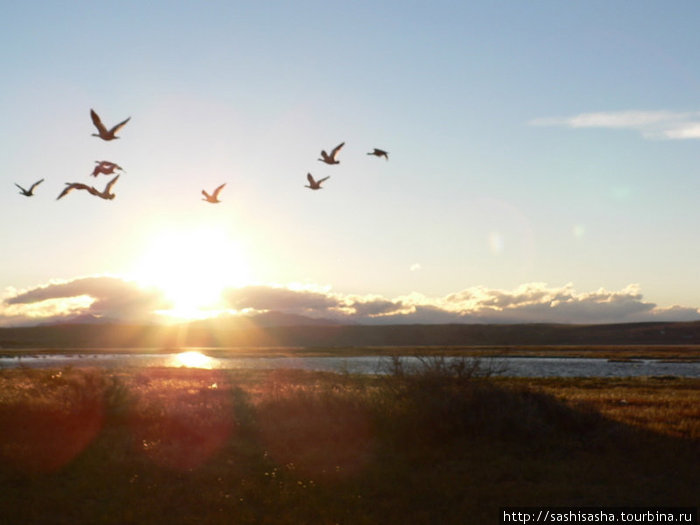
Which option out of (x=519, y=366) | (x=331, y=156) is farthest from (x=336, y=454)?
(x=519, y=366)

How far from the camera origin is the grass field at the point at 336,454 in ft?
42.9

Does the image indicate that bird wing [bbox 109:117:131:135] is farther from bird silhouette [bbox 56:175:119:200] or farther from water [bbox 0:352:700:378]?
water [bbox 0:352:700:378]

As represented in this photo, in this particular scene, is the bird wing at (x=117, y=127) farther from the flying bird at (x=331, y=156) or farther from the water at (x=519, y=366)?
the water at (x=519, y=366)

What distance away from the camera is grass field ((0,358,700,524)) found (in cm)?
1309

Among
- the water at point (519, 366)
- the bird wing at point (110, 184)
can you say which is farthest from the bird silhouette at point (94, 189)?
the water at point (519, 366)

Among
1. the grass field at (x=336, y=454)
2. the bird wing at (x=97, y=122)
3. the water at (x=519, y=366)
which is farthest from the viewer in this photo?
the water at (x=519, y=366)

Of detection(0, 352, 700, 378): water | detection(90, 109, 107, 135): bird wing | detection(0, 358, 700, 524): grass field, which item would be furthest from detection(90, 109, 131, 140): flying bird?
detection(0, 352, 700, 378): water

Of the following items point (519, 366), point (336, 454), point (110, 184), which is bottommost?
point (519, 366)

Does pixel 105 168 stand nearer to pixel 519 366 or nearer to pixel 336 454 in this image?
pixel 336 454

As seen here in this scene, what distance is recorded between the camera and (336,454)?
17109 mm

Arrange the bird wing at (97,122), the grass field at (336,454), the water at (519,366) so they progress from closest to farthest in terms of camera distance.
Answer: the grass field at (336,454) < the bird wing at (97,122) < the water at (519,366)

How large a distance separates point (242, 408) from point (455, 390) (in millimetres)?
7862

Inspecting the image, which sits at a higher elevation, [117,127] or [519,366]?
[117,127]

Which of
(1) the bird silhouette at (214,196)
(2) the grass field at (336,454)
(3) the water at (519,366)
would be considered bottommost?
(3) the water at (519,366)
